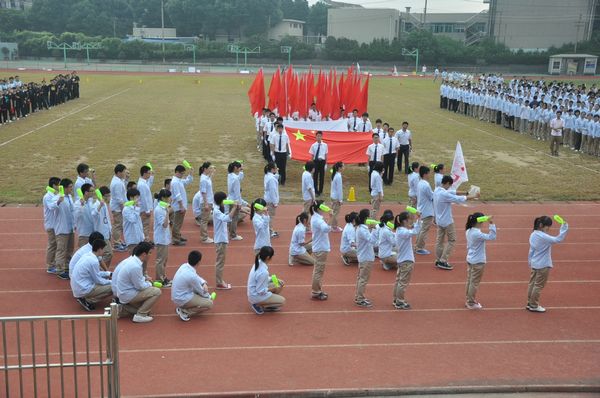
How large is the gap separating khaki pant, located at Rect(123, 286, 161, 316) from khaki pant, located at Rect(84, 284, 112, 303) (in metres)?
0.53

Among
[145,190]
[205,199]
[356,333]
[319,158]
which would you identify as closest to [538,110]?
[319,158]

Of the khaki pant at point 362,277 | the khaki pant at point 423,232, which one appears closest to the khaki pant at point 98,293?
the khaki pant at point 362,277

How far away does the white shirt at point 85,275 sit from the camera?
347 inches

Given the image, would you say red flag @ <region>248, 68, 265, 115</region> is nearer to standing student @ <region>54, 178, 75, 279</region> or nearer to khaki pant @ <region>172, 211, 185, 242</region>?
khaki pant @ <region>172, 211, 185, 242</region>

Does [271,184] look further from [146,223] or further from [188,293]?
[188,293]

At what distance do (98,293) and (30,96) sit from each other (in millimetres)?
24660

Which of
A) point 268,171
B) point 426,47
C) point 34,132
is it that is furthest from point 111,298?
point 426,47

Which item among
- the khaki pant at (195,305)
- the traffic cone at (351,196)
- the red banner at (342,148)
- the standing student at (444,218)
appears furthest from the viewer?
the red banner at (342,148)

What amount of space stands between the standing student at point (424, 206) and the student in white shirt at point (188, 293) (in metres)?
4.76

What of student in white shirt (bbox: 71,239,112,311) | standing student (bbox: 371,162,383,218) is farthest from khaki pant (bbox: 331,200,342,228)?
student in white shirt (bbox: 71,239,112,311)

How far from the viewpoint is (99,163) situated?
19.2 m

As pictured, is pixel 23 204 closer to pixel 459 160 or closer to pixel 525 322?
pixel 459 160

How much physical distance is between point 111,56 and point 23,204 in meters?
66.9

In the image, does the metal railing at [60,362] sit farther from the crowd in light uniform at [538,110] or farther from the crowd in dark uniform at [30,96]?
the crowd in dark uniform at [30,96]
